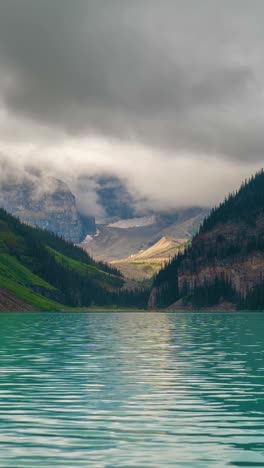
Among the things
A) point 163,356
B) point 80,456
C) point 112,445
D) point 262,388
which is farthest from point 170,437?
point 163,356

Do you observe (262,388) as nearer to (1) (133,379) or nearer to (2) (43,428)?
(1) (133,379)

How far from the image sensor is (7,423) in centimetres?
3647

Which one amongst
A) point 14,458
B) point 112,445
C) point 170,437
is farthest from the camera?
point 170,437

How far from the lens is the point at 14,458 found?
28.5 metres

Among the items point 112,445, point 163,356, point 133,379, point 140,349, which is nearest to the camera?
point 112,445

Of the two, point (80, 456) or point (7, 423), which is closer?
point (80, 456)

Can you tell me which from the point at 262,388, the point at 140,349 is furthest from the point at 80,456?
the point at 140,349

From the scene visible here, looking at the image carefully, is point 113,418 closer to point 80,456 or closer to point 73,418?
point 73,418

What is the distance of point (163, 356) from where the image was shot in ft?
264

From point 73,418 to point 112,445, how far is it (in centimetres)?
734

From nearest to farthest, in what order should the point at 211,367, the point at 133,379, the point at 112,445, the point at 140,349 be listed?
the point at 112,445, the point at 133,379, the point at 211,367, the point at 140,349

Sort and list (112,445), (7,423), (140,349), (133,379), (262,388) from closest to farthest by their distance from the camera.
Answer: (112,445) < (7,423) < (262,388) < (133,379) < (140,349)

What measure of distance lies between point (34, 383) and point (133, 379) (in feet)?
27.5

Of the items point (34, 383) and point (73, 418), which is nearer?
point (73, 418)
